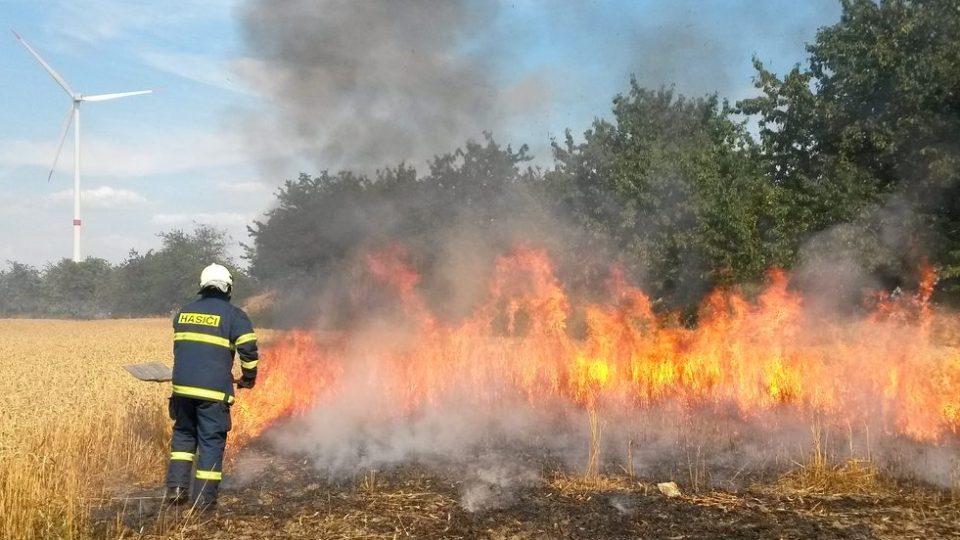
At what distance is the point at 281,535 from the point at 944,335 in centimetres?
1907

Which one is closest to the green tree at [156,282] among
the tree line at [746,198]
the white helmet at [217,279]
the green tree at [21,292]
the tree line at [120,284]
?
the tree line at [120,284]

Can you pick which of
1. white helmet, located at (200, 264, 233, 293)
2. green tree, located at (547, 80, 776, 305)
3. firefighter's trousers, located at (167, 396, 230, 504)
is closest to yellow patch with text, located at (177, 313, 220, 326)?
white helmet, located at (200, 264, 233, 293)

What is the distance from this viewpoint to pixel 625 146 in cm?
3148

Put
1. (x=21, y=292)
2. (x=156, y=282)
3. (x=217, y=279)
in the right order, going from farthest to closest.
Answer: (x=21, y=292)
(x=156, y=282)
(x=217, y=279)

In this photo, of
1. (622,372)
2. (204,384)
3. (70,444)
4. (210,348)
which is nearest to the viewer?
(204,384)

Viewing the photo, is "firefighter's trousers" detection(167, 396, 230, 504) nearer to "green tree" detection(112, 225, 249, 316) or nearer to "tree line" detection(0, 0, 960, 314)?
"tree line" detection(0, 0, 960, 314)

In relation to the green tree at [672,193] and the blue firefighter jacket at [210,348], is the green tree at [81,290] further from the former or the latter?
the blue firefighter jacket at [210,348]

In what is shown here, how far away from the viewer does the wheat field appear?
5.67m

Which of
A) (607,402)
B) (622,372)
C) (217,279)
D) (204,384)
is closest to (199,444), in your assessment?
(204,384)

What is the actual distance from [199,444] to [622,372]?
6864 mm

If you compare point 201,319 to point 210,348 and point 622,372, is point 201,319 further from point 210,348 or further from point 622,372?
point 622,372

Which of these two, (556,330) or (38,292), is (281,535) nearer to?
(556,330)

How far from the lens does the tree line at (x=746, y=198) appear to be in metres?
19.3

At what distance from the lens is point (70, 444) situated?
25.2 feet
